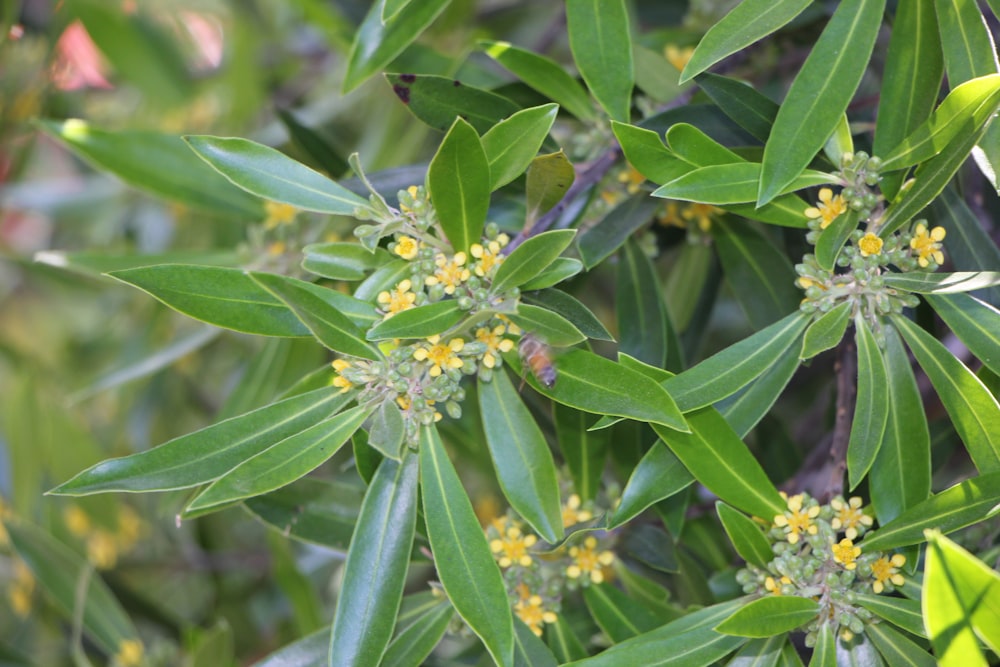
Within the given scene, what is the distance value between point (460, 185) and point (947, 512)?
0.52 m

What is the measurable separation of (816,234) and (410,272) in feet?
1.31

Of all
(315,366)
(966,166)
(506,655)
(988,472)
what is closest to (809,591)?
(988,472)

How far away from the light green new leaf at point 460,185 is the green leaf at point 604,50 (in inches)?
8.0

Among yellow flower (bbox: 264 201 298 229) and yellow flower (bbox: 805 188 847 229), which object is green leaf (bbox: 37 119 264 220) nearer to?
yellow flower (bbox: 264 201 298 229)

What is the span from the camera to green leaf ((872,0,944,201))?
35.6 inches

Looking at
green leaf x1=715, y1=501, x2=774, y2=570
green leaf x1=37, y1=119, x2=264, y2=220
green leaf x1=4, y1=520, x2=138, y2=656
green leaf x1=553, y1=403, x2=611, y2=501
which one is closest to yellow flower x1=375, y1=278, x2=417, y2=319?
green leaf x1=553, y1=403, x2=611, y2=501

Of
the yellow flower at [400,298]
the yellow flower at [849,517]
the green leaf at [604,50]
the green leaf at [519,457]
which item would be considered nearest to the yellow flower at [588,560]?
the green leaf at [519,457]

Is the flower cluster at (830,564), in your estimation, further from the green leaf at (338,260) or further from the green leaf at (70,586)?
the green leaf at (70,586)

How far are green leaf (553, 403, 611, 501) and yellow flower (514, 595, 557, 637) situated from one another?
137 mm

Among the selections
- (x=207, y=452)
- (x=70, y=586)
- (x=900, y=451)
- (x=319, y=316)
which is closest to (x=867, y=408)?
(x=900, y=451)

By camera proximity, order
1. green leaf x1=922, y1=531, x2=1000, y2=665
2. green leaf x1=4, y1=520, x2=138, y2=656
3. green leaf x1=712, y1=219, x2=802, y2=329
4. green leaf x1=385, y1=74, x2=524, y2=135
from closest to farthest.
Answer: green leaf x1=922, y1=531, x2=1000, y2=665
green leaf x1=385, y1=74, x2=524, y2=135
green leaf x1=712, y1=219, x2=802, y2=329
green leaf x1=4, y1=520, x2=138, y2=656

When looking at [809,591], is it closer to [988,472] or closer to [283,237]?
[988,472]

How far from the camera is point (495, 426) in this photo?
939 millimetres

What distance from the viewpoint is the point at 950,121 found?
798mm
